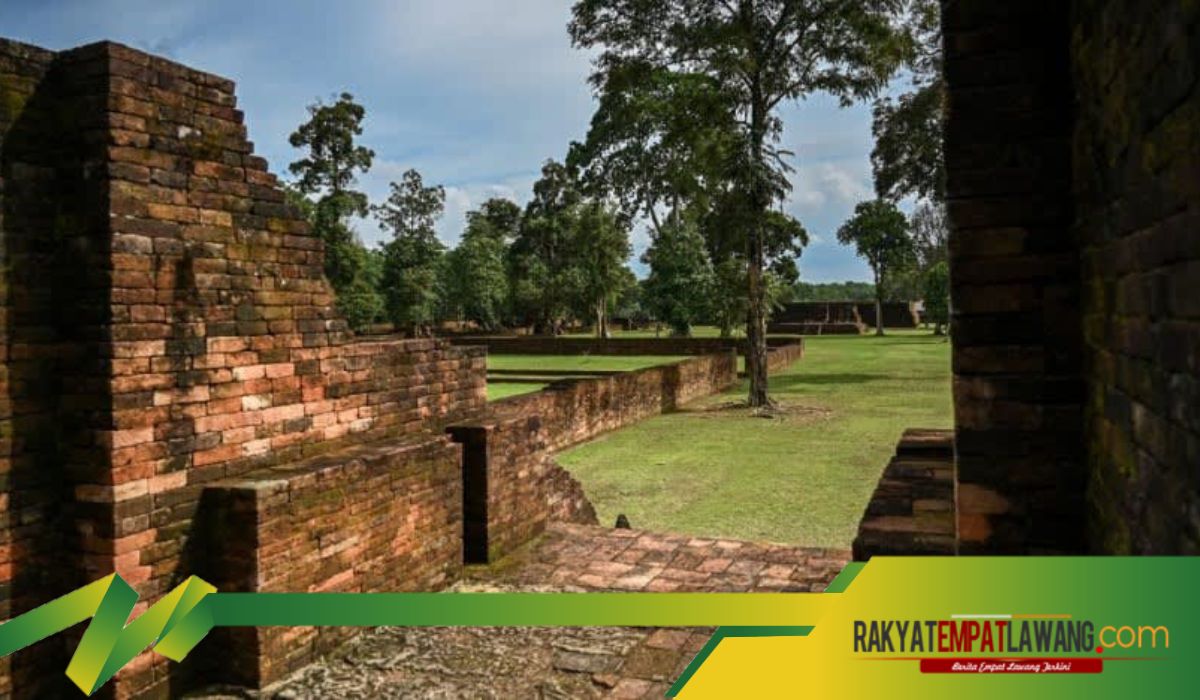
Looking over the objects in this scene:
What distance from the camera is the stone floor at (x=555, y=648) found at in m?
4.01

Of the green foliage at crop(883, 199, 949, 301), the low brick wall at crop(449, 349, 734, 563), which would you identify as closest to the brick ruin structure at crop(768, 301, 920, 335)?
the green foliage at crop(883, 199, 949, 301)

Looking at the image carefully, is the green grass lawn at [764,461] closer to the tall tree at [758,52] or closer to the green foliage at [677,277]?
the tall tree at [758,52]

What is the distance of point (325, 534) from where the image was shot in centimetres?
447

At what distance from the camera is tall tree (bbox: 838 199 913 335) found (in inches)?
2089

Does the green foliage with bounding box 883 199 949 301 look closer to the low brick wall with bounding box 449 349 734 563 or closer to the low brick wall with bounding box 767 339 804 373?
the low brick wall with bounding box 767 339 804 373

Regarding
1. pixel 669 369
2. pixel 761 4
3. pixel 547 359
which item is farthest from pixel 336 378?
pixel 547 359

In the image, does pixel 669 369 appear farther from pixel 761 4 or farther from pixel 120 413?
pixel 120 413

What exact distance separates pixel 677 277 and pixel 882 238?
2539cm

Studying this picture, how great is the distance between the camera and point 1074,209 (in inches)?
92.3

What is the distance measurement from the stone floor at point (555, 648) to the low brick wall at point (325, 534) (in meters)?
0.22

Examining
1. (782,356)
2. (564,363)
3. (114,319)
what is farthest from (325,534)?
(782,356)

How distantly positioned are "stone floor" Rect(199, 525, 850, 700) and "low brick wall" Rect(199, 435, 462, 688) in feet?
0.73

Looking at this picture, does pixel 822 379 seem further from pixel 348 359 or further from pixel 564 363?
pixel 348 359

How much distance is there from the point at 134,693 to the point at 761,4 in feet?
53.9
